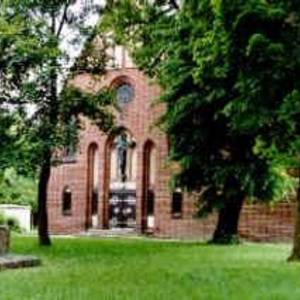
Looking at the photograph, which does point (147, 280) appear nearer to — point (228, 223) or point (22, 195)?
point (228, 223)

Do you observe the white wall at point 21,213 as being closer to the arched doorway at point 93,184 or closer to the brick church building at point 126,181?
the brick church building at point 126,181

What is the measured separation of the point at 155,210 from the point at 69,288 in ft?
99.9

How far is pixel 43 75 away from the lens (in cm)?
2250

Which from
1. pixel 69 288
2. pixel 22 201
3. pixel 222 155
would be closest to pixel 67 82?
pixel 222 155

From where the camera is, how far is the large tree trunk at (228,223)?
30.0 meters

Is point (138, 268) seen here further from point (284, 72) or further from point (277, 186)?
point (277, 186)

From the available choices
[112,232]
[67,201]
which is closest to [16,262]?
[112,232]

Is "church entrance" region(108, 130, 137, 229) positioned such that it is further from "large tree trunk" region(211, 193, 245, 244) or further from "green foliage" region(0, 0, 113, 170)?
"green foliage" region(0, 0, 113, 170)

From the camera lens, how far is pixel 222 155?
2836 cm

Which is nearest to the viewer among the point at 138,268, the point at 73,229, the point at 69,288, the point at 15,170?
the point at 69,288

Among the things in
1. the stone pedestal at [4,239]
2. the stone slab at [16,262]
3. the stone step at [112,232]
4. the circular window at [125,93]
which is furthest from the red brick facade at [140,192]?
the stone slab at [16,262]

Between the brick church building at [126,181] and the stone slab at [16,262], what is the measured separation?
2280 centimetres

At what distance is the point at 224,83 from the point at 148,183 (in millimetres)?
19078

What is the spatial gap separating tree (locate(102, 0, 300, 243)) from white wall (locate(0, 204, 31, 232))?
1539 centimetres
